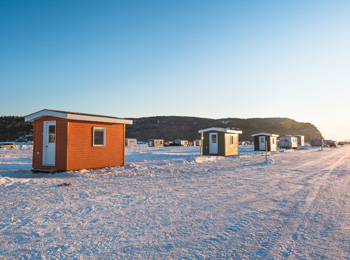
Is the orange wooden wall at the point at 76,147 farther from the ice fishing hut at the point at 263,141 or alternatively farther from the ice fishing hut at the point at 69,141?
the ice fishing hut at the point at 263,141

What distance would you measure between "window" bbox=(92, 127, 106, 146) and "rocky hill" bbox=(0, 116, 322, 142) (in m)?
107

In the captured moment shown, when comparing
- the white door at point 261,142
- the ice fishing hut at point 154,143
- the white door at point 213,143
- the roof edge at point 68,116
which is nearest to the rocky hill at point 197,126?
the ice fishing hut at point 154,143

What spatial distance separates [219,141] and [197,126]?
11523cm

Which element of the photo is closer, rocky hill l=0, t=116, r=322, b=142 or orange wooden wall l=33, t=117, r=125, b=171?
orange wooden wall l=33, t=117, r=125, b=171

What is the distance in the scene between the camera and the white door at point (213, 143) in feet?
81.1

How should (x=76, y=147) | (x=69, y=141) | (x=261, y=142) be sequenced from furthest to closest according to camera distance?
(x=261, y=142), (x=76, y=147), (x=69, y=141)

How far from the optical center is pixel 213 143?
25.0 metres

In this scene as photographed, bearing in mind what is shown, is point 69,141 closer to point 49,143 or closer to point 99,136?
point 49,143

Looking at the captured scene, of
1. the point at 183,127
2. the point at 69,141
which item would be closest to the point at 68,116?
the point at 69,141

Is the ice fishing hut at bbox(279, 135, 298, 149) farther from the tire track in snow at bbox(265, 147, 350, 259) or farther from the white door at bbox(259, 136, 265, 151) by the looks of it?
the tire track in snow at bbox(265, 147, 350, 259)

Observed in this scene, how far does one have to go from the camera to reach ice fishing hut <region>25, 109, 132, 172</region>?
11672mm

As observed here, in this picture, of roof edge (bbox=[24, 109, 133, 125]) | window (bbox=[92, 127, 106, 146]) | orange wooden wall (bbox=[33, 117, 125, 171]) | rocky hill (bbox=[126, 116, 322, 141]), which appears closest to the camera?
roof edge (bbox=[24, 109, 133, 125])

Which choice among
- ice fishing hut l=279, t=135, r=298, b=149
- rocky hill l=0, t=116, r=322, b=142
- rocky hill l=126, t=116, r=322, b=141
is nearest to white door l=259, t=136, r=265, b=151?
ice fishing hut l=279, t=135, r=298, b=149

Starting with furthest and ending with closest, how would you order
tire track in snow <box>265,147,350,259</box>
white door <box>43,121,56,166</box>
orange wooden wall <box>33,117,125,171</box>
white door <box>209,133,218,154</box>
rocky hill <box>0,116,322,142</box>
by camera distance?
rocky hill <box>0,116,322,142</box> < white door <box>209,133,218,154</box> < white door <box>43,121,56,166</box> < orange wooden wall <box>33,117,125,171</box> < tire track in snow <box>265,147,350,259</box>
